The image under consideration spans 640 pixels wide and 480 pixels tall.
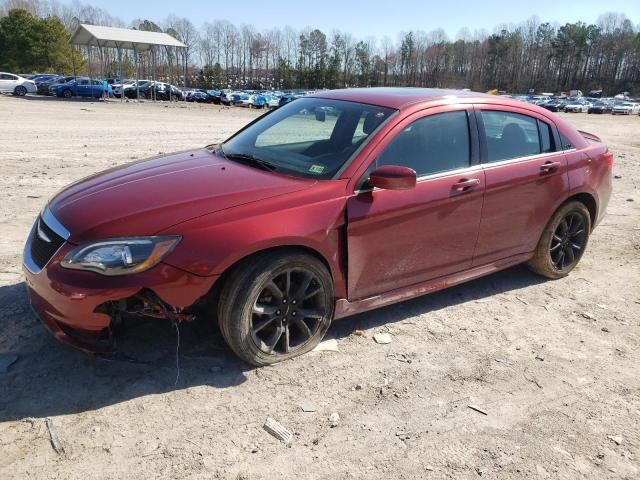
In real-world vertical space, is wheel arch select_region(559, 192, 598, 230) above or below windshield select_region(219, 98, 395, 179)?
below

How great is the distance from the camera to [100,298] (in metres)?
2.86

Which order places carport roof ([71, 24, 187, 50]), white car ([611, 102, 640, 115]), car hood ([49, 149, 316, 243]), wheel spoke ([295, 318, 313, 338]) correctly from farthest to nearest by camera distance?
1. white car ([611, 102, 640, 115])
2. carport roof ([71, 24, 187, 50])
3. wheel spoke ([295, 318, 313, 338])
4. car hood ([49, 149, 316, 243])

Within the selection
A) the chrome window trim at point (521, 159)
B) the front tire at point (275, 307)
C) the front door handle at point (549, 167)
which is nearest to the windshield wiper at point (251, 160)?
the front tire at point (275, 307)

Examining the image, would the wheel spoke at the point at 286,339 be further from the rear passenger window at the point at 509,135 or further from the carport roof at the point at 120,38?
the carport roof at the point at 120,38

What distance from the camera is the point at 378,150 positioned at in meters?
3.62

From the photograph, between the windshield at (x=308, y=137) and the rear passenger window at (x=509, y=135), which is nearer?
the windshield at (x=308, y=137)

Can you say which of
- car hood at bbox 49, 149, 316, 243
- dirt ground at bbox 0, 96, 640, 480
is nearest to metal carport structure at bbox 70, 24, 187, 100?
dirt ground at bbox 0, 96, 640, 480

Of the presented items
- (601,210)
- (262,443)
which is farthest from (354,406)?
(601,210)

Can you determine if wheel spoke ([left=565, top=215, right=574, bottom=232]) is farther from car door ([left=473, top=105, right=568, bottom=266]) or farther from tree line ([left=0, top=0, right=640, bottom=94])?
tree line ([left=0, top=0, right=640, bottom=94])

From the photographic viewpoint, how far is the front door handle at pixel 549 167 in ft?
14.9

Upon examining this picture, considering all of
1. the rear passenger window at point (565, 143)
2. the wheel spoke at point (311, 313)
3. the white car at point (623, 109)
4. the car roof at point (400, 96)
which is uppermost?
the car roof at point (400, 96)

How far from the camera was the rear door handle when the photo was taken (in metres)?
3.95

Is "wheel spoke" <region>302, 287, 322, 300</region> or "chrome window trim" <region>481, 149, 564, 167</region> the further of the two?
"chrome window trim" <region>481, 149, 564, 167</region>

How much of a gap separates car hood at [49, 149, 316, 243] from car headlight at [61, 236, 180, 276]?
0.16 feet
